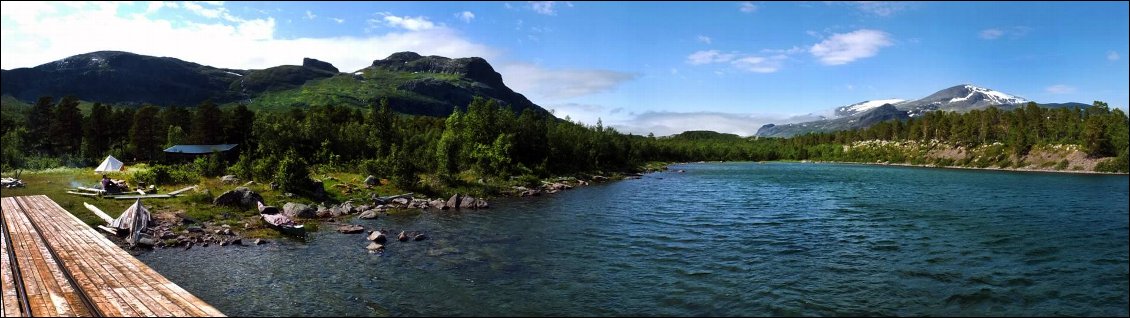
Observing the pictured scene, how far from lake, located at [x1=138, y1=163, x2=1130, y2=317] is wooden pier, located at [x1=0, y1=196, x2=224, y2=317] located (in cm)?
166

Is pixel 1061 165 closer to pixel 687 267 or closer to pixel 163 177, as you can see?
pixel 687 267

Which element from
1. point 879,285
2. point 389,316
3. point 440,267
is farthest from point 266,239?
point 879,285

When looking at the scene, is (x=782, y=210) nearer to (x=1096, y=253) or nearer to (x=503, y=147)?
(x=1096, y=253)

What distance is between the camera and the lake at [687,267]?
20.8 metres

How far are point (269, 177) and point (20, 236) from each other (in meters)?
26.4

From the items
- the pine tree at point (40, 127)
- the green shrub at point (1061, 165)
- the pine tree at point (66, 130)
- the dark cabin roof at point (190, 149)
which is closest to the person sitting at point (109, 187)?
the dark cabin roof at point (190, 149)

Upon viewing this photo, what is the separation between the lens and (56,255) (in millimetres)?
23297

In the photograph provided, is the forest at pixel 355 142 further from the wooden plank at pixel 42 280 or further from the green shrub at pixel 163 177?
the wooden plank at pixel 42 280

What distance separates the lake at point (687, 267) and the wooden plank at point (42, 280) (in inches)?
148

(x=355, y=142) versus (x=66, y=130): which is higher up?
A: (x=66, y=130)

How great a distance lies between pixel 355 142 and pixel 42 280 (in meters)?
62.0

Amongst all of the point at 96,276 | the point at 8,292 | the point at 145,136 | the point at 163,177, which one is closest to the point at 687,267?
the point at 96,276

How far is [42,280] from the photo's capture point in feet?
63.7

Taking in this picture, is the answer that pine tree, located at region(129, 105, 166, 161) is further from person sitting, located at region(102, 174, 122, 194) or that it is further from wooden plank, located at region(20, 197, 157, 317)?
wooden plank, located at region(20, 197, 157, 317)
